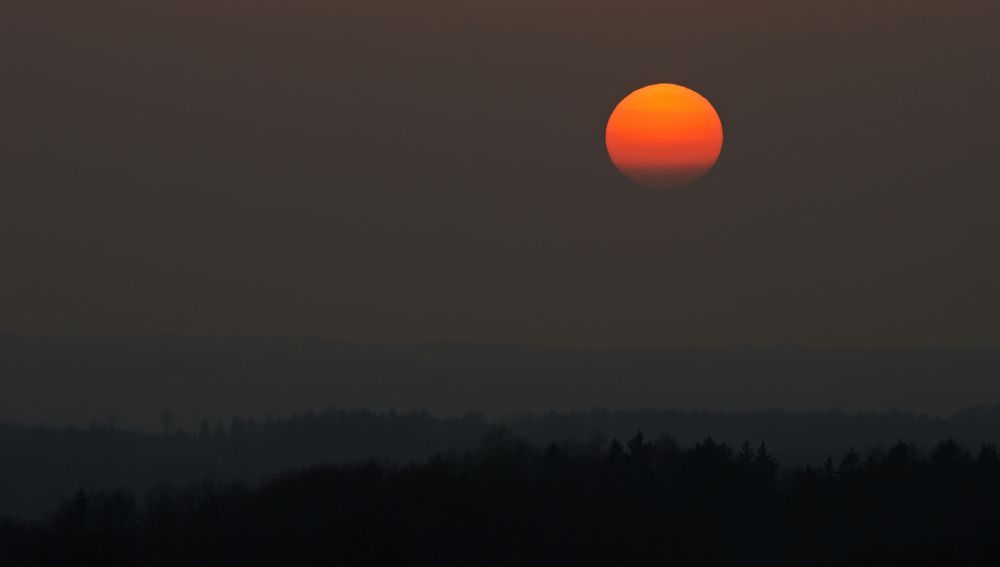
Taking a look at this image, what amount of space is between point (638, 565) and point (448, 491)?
60.6 ft

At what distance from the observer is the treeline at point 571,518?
98.6 m

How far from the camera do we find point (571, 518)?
117188 mm

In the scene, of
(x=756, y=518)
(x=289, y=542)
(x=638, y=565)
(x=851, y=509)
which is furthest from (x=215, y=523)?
(x=851, y=509)

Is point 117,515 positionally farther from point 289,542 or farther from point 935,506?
point 935,506

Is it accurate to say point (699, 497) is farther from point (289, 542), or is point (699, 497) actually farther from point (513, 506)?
point (289, 542)

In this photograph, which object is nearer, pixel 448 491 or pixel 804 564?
pixel 804 564

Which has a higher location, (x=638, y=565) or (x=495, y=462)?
Answer: (x=495, y=462)

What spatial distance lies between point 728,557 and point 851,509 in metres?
14.5

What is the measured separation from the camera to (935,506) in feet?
389

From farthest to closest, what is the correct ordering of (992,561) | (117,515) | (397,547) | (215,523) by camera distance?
(117,515), (215,523), (397,547), (992,561)

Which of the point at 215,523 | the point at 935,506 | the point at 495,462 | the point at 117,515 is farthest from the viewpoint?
the point at 495,462

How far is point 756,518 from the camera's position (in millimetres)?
119062

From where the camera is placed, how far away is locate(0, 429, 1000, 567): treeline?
98.6m

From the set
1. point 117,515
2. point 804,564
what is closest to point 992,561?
point 804,564
